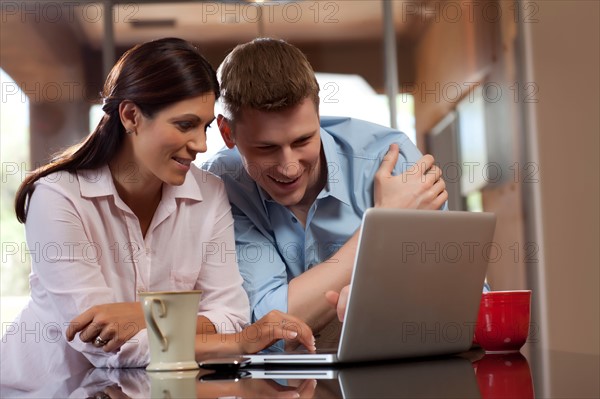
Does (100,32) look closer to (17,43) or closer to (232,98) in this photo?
(17,43)

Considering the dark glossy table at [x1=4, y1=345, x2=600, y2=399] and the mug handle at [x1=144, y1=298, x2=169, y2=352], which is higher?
the mug handle at [x1=144, y1=298, x2=169, y2=352]

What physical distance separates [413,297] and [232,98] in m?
0.79

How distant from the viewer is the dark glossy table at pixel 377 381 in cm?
85

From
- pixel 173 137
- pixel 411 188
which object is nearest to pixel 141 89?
pixel 173 137

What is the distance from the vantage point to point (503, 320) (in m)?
1.37

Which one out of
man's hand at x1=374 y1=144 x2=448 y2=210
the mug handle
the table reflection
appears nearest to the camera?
the table reflection

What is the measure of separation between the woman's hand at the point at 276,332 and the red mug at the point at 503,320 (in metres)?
0.29

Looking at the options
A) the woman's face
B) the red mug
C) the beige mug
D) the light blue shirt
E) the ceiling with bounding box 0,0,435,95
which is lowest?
the red mug

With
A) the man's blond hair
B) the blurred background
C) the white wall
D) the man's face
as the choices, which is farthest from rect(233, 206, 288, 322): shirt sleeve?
the white wall

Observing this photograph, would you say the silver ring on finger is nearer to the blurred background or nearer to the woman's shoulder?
the woman's shoulder

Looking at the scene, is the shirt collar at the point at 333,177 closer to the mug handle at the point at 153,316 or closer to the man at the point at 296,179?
the man at the point at 296,179

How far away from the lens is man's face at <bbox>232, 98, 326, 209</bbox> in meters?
1.74

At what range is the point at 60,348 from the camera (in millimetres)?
1619

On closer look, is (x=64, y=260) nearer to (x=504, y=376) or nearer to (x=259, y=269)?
(x=259, y=269)
